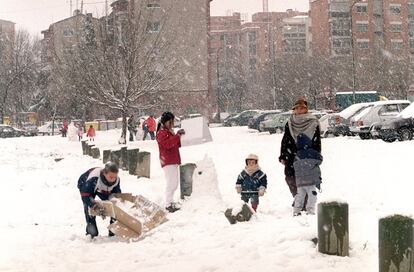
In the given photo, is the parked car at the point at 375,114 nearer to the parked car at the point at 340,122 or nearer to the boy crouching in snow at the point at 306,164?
the parked car at the point at 340,122

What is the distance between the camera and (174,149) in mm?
9672

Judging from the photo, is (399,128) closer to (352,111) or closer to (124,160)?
(352,111)

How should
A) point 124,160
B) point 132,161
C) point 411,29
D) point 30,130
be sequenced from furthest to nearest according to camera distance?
1. point 411,29
2. point 30,130
3. point 124,160
4. point 132,161

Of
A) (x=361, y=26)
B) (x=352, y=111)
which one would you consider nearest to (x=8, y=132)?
(x=352, y=111)

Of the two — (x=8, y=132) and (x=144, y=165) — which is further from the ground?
(x=144, y=165)

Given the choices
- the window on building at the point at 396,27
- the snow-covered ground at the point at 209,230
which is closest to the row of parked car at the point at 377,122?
the snow-covered ground at the point at 209,230

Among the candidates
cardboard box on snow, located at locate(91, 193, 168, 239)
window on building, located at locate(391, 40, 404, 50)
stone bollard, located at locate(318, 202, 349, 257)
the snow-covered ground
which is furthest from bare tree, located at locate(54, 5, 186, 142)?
window on building, located at locate(391, 40, 404, 50)

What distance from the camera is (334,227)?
5812 mm

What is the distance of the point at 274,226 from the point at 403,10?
8032cm

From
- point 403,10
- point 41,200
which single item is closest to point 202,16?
point 403,10

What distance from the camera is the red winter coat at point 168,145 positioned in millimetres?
9586

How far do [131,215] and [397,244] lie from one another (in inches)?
143

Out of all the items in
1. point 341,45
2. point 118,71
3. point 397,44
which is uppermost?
point 397,44

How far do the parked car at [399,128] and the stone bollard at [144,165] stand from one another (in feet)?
33.8
